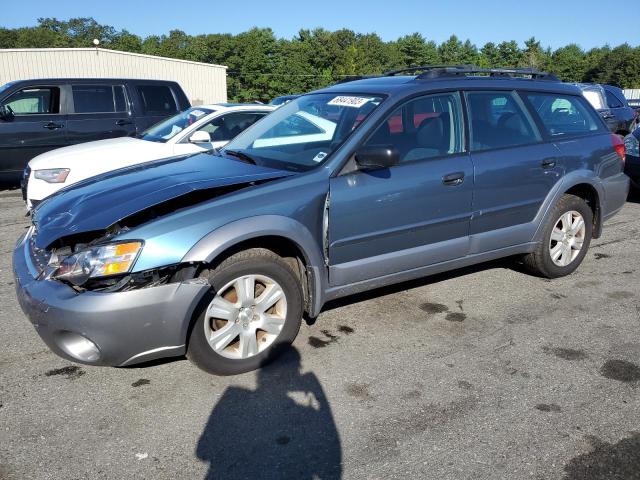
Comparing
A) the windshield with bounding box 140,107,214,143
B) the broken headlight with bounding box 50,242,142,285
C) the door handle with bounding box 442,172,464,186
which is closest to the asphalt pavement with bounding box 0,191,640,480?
the broken headlight with bounding box 50,242,142,285

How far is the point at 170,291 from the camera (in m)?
3.04

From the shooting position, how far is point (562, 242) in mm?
5070

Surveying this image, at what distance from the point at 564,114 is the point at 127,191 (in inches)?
147

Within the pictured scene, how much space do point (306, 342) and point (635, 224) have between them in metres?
5.49

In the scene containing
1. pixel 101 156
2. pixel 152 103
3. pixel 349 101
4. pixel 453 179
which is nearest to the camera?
pixel 453 179

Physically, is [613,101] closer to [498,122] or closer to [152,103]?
[152,103]

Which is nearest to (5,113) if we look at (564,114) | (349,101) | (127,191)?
(127,191)

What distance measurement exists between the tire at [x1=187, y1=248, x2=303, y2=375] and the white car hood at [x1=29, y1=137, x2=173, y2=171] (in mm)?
3902

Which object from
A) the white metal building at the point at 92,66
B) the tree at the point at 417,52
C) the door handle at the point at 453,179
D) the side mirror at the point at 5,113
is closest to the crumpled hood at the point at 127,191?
the door handle at the point at 453,179

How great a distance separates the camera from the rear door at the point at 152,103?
393 inches

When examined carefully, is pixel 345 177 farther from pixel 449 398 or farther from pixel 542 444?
pixel 542 444

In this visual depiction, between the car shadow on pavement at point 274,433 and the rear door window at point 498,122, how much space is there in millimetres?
2262

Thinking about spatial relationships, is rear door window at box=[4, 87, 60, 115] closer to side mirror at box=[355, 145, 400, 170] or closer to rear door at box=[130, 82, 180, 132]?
rear door at box=[130, 82, 180, 132]

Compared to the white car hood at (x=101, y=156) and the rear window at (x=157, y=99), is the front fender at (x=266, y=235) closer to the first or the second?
the white car hood at (x=101, y=156)
